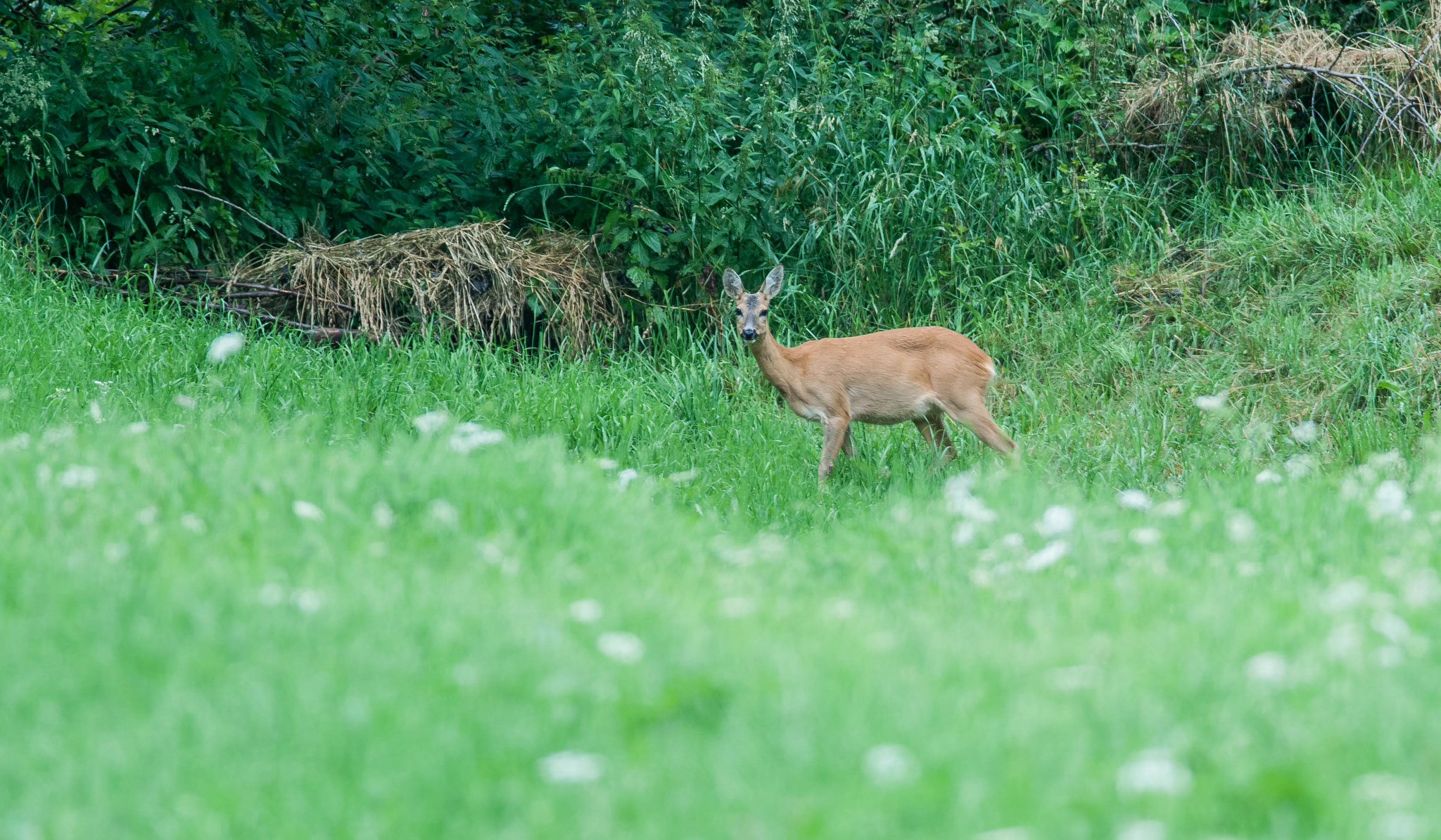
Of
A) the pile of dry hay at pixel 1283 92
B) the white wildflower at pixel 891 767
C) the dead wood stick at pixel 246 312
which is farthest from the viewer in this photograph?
the pile of dry hay at pixel 1283 92

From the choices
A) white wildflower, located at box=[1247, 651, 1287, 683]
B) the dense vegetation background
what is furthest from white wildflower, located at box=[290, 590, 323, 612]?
the dense vegetation background

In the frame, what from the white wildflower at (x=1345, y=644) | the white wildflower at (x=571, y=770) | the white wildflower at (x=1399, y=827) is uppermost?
the white wildflower at (x=1399, y=827)

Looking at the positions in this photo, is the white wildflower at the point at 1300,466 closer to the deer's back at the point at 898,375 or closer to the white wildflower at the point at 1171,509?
the white wildflower at the point at 1171,509

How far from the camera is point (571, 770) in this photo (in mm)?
2451

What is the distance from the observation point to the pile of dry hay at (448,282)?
8656 mm

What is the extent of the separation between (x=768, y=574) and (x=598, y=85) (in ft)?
19.5

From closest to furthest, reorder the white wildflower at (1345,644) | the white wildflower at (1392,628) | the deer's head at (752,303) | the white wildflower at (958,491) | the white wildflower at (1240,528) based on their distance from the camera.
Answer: the white wildflower at (1345,644)
the white wildflower at (1392,628)
the white wildflower at (1240,528)
the white wildflower at (958,491)
the deer's head at (752,303)

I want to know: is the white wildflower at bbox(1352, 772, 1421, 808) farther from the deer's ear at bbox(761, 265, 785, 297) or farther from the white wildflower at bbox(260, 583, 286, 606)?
the deer's ear at bbox(761, 265, 785, 297)

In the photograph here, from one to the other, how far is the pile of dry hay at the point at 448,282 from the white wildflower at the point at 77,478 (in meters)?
4.40

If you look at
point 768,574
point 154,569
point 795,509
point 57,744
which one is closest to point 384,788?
point 57,744

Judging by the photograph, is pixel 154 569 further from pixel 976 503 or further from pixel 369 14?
pixel 369 14

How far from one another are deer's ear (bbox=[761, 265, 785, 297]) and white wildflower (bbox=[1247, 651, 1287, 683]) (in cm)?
476

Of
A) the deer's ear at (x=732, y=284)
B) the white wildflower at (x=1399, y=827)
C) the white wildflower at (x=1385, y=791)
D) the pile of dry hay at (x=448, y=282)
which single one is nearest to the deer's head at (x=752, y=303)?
the deer's ear at (x=732, y=284)

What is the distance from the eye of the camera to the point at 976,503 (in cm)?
461
